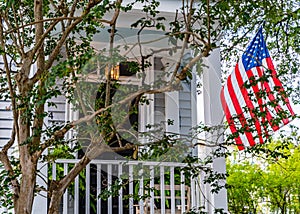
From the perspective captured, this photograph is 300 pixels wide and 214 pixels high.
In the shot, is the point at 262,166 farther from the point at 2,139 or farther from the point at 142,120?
the point at 2,139

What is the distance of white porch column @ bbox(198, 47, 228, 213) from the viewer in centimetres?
512

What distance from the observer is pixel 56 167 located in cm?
523

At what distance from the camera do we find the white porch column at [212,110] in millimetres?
5121

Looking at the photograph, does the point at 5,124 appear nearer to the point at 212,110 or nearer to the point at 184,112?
the point at 212,110

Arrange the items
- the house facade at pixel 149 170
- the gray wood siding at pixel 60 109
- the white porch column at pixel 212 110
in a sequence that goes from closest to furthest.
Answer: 1. the house facade at pixel 149 170
2. the white porch column at pixel 212 110
3. the gray wood siding at pixel 60 109

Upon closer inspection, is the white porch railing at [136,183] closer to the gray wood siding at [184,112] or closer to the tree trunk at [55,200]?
the tree trunk at [55,200]

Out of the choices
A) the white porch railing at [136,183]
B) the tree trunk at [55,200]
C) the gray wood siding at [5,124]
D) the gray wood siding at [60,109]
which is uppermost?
the gray wood siding at [60,109]

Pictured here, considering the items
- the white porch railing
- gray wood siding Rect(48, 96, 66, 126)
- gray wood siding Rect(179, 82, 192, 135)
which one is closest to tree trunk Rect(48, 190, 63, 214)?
the white porch railing

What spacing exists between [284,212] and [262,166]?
93cm

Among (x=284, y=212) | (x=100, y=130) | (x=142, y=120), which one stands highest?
(x=142, y=120)

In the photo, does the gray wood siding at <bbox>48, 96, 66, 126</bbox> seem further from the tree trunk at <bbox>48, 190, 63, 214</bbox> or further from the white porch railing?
the tree trunk at <bbox>48, 190, 63, 214</bbox>

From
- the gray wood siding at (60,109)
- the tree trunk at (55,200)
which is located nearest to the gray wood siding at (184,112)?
the gray wood siding at (60,109)

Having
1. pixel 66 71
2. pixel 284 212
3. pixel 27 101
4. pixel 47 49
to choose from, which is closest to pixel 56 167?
pixel 47 49

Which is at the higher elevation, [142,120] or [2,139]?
[142,120]
